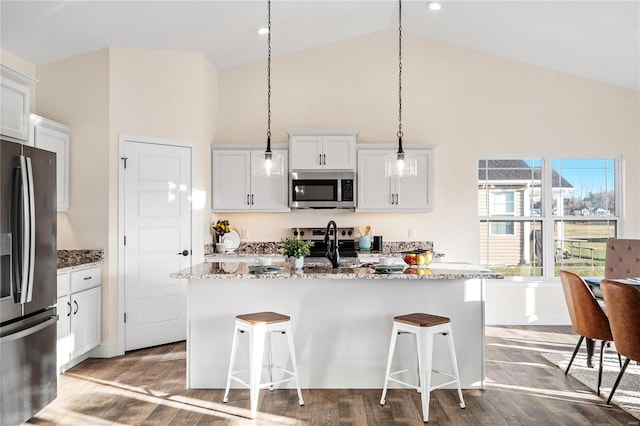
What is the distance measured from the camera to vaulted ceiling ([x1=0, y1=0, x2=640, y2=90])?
162 inches

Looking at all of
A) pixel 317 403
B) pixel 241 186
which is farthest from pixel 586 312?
pixel 241 186

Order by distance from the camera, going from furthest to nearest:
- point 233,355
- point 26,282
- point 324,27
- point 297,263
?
point 324,27
point 297,263
point 233,355
point 26,282

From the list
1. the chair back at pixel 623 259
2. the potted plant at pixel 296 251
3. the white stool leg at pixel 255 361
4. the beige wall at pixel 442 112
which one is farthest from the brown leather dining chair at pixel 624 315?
the beige wall at pixel 442 112

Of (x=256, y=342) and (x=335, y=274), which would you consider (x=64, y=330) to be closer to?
(x=256, y=342)

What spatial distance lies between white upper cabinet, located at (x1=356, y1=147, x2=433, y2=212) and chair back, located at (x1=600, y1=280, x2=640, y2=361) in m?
2.56

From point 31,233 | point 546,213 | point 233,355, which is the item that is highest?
point 546,213

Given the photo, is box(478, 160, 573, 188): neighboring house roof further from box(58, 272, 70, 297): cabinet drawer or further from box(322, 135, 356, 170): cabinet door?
box(58, 272, 70, 297): cabinet drawer

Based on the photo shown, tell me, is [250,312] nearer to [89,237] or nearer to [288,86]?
[89,237]

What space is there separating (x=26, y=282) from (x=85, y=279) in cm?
140

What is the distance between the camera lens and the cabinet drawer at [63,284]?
12.7ft

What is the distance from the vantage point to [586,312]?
147 inches

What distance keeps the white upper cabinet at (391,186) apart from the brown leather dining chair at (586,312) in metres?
2.03

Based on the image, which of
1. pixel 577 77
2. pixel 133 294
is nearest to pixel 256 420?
pixel 133 294

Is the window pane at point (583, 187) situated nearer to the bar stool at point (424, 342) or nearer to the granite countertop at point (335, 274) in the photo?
the granite countertop at point (335, 274)
